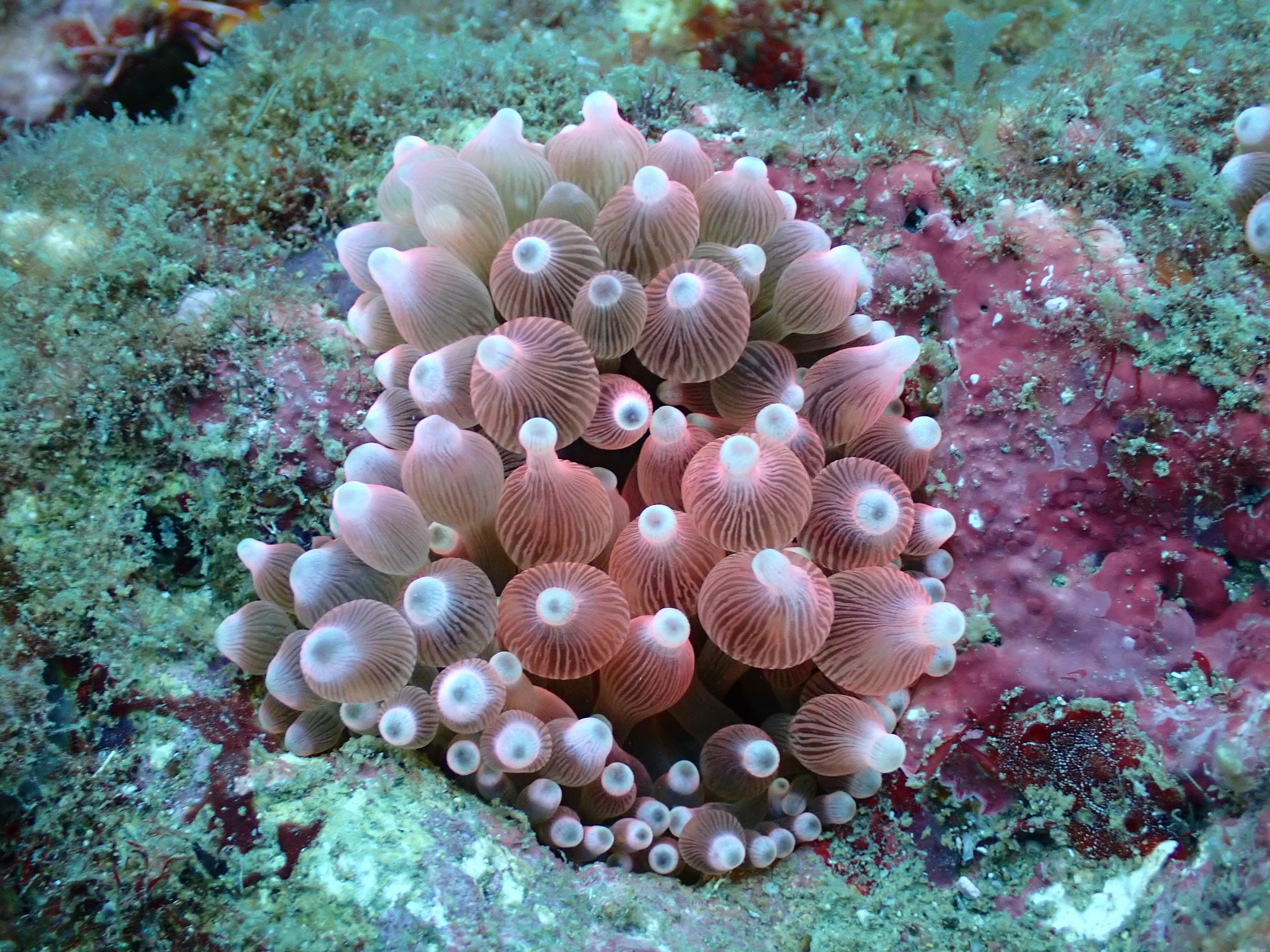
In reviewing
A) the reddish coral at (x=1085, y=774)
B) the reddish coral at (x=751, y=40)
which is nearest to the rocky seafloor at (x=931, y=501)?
the reddish coral at (x=1085, y=774)

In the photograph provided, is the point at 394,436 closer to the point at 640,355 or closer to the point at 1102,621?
the point at 640,355

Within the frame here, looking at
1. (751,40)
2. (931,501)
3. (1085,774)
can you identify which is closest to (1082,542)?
(931,501)

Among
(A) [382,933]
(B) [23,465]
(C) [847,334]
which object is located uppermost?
(C) [847,334]

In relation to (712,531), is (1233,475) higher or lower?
higher

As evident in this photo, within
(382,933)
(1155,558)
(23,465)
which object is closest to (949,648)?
(1155,558)

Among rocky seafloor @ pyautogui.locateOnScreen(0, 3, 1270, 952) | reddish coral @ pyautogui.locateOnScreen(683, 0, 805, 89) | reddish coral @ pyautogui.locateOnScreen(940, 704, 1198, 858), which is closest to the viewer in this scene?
rocky seafloor @ pyautogui.locateOnScreen(0, 3, 1270, 952)

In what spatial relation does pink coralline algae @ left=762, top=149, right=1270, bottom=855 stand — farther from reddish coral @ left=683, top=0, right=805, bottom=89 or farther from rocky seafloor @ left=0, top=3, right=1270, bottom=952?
reddish coral @ left=683, top=0, right=805, bottom=89

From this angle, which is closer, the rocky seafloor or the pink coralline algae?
the rocky seafloor

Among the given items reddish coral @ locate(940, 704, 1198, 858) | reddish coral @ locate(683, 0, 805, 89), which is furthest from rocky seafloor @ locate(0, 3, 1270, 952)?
reddish coral @ locate(683, 0, 805, 89)

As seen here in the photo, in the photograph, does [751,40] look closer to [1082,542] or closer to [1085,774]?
[1082,542]
